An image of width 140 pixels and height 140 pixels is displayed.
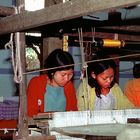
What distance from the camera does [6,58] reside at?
262 inches

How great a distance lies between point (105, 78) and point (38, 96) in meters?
0.80

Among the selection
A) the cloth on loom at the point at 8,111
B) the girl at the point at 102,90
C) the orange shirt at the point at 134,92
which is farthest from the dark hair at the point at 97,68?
the cloth on loom at the point at 8,111

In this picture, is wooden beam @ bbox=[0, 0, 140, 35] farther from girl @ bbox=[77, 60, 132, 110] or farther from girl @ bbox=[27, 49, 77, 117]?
girl @ bbox=[77, 60, 132, 110]

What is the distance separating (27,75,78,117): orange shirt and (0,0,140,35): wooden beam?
4.53 ft

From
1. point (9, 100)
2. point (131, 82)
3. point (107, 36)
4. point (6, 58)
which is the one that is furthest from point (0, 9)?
point (6, 58)

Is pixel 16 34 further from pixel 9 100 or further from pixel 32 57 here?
pixel 32 57

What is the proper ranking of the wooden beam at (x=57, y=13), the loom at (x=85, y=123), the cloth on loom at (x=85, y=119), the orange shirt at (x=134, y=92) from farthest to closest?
the orange shirt at (x=134, y=92), the cloth on loom at (x=85, y=119), the loom at (x=85, y=123), the wooden beam at (x=57, y=13)

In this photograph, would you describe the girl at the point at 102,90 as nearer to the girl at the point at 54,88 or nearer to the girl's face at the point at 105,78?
the girl's face at the point at 105,78

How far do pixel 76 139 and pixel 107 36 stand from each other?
1.90 m

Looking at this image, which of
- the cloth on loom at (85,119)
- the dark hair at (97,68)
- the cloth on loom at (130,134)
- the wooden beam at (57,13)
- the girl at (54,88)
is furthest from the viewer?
the dark hair at (97,68)

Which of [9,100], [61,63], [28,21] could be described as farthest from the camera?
[9,100]

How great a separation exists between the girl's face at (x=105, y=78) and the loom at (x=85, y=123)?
4.38 ft

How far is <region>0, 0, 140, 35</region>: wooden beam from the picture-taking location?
1.70m

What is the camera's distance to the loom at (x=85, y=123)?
2152 millimetres
